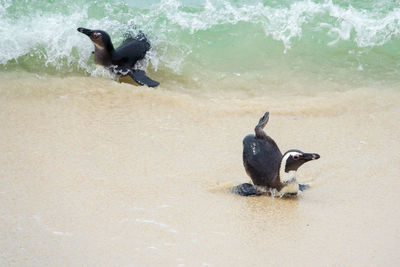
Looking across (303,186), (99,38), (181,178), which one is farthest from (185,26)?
(303,186)

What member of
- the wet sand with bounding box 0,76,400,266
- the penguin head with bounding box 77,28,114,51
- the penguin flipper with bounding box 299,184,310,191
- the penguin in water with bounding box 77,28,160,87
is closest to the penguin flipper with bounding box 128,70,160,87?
the penguin in water with bounding box 77,28,160,87

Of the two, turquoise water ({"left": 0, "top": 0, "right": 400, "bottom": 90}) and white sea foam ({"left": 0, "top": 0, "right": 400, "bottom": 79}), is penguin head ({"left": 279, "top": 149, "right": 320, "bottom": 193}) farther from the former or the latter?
white sea foam ({"left": 0, "top": 0, "right": 400, "bottom": 79})

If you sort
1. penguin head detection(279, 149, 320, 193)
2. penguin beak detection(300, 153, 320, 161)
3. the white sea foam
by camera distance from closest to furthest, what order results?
penguin beak detection(300, 153, 320, 161) → penguin head detection(279, 149, 320, 193) → the white sea foam

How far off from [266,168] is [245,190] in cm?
19

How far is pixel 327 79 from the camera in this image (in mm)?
6234

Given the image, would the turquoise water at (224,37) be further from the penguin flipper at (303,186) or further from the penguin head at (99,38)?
the penguin flipper at (303,186)

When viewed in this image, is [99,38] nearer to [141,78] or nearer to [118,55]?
[118,55]

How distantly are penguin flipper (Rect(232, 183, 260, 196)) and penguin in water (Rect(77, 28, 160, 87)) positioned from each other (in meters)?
2.04

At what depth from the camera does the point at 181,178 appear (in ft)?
13.7

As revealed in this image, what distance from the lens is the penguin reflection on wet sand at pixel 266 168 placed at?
4023mm

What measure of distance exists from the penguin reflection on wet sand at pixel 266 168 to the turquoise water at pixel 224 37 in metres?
2.21

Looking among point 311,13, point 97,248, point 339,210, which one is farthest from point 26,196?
point 311,13

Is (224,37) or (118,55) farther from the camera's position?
(224,37)

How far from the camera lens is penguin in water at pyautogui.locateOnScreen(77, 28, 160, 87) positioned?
6045 mm
